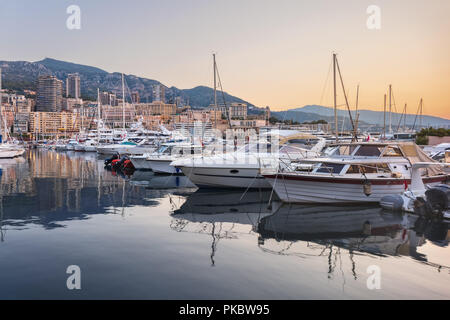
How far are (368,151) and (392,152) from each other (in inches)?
40.8

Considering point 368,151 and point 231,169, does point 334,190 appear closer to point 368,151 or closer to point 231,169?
point 368,151

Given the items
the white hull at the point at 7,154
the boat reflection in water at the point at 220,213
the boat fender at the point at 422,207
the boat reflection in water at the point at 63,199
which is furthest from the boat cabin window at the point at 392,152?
the white hull at the point at 7,154

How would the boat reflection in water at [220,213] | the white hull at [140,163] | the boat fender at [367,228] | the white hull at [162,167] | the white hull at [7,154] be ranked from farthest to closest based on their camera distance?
the white hull at [7,154], the white hull at [140,163], the white hull at [162,167], the boat reflection in water at [220,213], the boat fender at [367,228]

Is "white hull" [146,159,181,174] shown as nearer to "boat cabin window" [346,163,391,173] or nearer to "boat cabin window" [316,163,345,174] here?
"boat cabin window" [316,163,345,174]

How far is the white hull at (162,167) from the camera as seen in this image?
25.9 m

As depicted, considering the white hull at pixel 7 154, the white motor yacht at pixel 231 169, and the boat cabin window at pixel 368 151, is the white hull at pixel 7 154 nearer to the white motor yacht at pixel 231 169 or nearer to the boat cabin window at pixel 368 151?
the white motor yacht at pixel 231 169

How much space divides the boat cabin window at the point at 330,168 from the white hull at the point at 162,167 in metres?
13.3

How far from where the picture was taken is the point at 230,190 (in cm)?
1844

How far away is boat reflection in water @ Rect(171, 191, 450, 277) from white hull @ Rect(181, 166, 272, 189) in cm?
278

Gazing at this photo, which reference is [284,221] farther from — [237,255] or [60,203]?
[60,203]

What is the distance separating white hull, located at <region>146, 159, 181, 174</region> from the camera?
25906mm

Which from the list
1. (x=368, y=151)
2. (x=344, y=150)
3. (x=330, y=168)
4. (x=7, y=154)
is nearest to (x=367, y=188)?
(x=330, y=168)

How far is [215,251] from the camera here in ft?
29.1

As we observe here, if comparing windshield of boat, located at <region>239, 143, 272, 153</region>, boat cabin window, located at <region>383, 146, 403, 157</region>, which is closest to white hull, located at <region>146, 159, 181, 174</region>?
windshield of boat, located at <region>239, 143, 272, 153</region>
